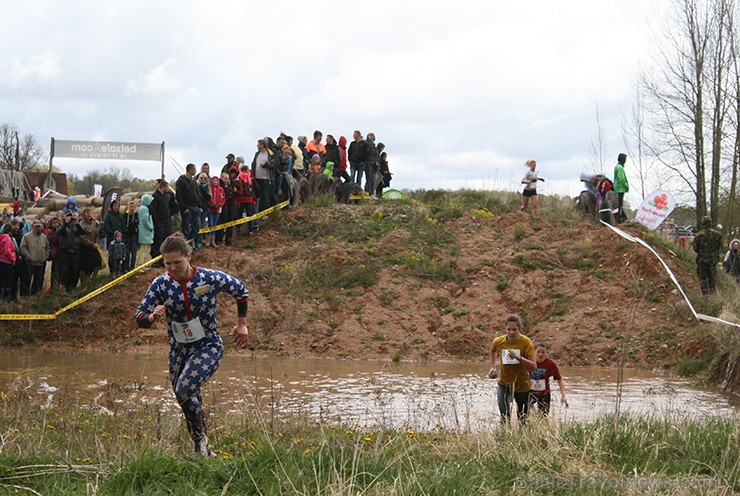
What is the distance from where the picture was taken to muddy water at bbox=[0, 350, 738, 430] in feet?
38.8

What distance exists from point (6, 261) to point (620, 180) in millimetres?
16567

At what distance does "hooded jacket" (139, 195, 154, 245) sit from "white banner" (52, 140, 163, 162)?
10859 mm

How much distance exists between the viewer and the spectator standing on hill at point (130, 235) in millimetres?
20969

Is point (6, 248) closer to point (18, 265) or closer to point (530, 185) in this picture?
point (18, 265)

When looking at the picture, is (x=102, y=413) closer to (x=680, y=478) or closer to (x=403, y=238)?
(x=680, y=478)

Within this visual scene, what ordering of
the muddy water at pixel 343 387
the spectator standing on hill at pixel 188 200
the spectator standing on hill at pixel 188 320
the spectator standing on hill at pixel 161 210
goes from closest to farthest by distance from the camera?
the spectator standing on hill at pixel 188 320 → the muddy water at pixel 343 387 → the spectator standing on hill at pixel 161 210 → the spectator standing on hill at pixel 188 200

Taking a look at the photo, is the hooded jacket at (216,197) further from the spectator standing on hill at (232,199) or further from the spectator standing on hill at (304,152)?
the spectator standing on hill at (304,152)

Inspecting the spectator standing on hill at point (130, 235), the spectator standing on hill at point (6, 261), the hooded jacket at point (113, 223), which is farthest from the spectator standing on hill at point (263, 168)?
the spectator standing on hill at point (6, 261)

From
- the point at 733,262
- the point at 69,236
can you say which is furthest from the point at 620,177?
the point at 69,236

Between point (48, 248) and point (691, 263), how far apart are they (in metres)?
17.1

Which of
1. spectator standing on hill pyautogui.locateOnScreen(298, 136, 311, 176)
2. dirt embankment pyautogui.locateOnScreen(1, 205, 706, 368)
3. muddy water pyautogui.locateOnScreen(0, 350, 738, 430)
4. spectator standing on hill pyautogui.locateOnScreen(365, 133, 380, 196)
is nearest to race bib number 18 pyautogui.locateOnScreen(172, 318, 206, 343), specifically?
muddy water pyautogui.locateOnScreen(0, 350, 738, 430)

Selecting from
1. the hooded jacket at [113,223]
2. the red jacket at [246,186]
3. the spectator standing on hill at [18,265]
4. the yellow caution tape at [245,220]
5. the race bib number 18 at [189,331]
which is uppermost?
the red jacket at [246,186]

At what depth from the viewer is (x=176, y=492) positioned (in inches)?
240

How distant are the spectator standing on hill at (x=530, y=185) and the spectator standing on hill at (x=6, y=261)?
14.4m
